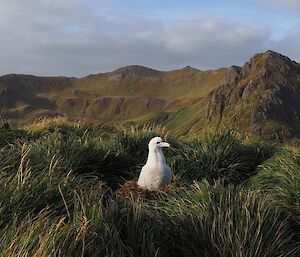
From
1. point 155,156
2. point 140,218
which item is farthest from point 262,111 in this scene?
point 140,218

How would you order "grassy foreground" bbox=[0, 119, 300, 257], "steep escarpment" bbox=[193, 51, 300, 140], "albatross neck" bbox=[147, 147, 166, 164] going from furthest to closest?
"steep escarpment" bbox=[193, 51, 300, 140]
"albatross neck" bbox=[147, 147, 166, 164]
"grassy foreground" bbox=[0, 119, 300, 257]

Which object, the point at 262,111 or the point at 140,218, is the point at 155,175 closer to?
the point at 140,218

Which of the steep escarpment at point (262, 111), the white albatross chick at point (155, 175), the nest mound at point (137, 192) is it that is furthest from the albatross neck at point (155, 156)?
the steep escarpment at point (262, 111)

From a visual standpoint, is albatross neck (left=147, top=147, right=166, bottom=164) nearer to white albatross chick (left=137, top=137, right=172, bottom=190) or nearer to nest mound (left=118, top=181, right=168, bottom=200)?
white albatross chick (left=137, top=137, right=172, bottom=190)

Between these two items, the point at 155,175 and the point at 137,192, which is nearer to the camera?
the point at 137,192

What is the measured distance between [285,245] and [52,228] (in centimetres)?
261

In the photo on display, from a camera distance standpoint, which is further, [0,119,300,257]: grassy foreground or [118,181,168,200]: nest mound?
[118,181,168,200]: nest mound

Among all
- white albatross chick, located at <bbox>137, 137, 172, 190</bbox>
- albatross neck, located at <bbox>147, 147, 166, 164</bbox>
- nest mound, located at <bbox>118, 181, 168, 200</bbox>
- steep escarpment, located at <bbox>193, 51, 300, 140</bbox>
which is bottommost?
steep escarpment, located at <bbox>193, 51, 300, 140</bbox>

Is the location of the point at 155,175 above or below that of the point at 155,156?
below

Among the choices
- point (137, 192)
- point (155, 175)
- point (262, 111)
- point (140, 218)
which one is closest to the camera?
point (140, 218)

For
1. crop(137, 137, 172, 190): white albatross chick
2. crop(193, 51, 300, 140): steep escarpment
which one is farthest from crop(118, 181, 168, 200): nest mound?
crop(193, 51, 300, 140): steep escarpment

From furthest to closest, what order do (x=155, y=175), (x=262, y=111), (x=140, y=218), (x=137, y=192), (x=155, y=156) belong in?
(x=262, y=111) < (x=155, y=156) < (x=155, y=175) < (x=137, y=192) < (x=140, y=218)

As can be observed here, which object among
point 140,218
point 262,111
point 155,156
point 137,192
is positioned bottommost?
point 262,111

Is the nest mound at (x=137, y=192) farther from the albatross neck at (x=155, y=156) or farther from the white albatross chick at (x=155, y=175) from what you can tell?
the albatross neck at (x=155, y=156)
